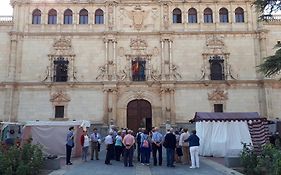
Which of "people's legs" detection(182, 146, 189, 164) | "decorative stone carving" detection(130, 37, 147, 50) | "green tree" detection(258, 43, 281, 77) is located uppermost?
"decorative stone carving" detection(130, 37, 147, 50)

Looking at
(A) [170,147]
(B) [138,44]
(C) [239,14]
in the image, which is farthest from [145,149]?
(C) [239,14]

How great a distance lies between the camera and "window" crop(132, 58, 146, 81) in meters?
33.5

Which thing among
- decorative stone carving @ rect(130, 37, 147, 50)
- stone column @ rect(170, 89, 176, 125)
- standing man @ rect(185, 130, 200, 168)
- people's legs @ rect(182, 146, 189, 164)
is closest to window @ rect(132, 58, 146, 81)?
decorative stone carving @ rect(130, 37, 147, 50)

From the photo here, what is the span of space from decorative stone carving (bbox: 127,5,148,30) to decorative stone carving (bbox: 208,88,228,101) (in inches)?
406

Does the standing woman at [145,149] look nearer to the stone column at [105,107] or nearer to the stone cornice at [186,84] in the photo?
the stone column at [105,107]

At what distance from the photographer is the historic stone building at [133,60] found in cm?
3253

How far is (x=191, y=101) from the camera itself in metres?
32.7

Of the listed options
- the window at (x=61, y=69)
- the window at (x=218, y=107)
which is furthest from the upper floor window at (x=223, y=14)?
the window at (x=61, y=69)

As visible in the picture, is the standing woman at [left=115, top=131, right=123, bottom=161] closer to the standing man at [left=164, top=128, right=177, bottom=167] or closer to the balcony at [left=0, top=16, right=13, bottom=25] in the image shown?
the standing man at [left=164, top=128, right=177, bottom=167]

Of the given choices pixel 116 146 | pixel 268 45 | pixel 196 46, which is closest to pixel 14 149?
pixel 116 146

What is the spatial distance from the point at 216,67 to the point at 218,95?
312 centimetres

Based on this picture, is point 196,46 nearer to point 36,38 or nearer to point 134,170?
point 36,38

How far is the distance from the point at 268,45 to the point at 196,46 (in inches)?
297

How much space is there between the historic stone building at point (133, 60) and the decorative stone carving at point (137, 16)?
0.36 feet
